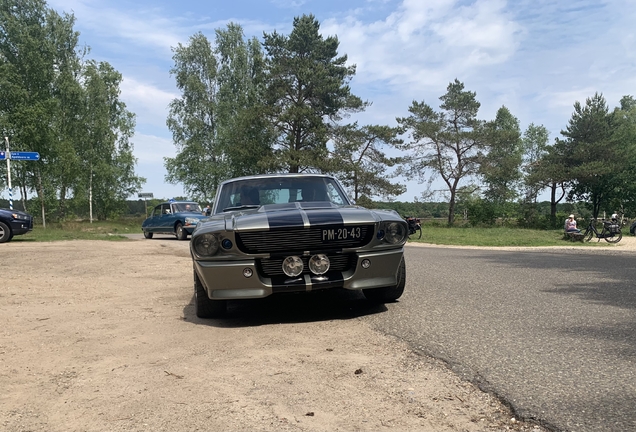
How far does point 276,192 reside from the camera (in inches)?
234

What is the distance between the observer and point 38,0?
3738 centimetres

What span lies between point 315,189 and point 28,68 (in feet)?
122

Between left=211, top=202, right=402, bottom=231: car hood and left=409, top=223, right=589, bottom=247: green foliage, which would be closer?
left=211, top=202, right=402, bottom=231: car hood

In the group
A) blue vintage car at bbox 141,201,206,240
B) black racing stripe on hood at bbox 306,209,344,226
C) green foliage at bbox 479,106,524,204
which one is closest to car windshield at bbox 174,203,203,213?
blue vintage car at bbox 141,201,206,240

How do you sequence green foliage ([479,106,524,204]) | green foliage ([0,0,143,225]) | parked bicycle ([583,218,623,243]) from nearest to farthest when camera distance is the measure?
parked bicycle ([583,218,623,243]), green foliage ([0,0,143,225]), green foliage ([479,106,524,204])

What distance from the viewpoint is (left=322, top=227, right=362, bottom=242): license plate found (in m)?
4.37

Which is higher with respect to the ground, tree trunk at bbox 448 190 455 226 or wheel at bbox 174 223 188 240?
tree trunk at bbox 448 190 455 226

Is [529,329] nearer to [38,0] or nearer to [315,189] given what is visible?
[315,189]

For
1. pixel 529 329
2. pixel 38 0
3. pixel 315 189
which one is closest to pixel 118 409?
pixel 529 329

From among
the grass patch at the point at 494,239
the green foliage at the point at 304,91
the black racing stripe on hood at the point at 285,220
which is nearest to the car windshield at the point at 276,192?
the black racing stripe on hood at the point at 285,220

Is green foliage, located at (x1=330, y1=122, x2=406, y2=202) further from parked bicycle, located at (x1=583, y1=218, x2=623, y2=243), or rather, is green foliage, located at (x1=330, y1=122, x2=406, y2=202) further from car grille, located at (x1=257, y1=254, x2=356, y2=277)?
car grille, located at (x1=257, y1=254, x2=356, y2=277)

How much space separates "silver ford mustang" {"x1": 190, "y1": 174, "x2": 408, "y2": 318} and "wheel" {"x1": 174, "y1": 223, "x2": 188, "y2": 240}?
1642cm

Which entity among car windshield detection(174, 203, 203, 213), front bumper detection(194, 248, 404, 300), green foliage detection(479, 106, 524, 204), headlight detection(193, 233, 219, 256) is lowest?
front bumper detection(194, 248, 404, 300)

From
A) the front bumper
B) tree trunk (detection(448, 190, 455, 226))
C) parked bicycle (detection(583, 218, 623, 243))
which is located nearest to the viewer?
the front bumper
